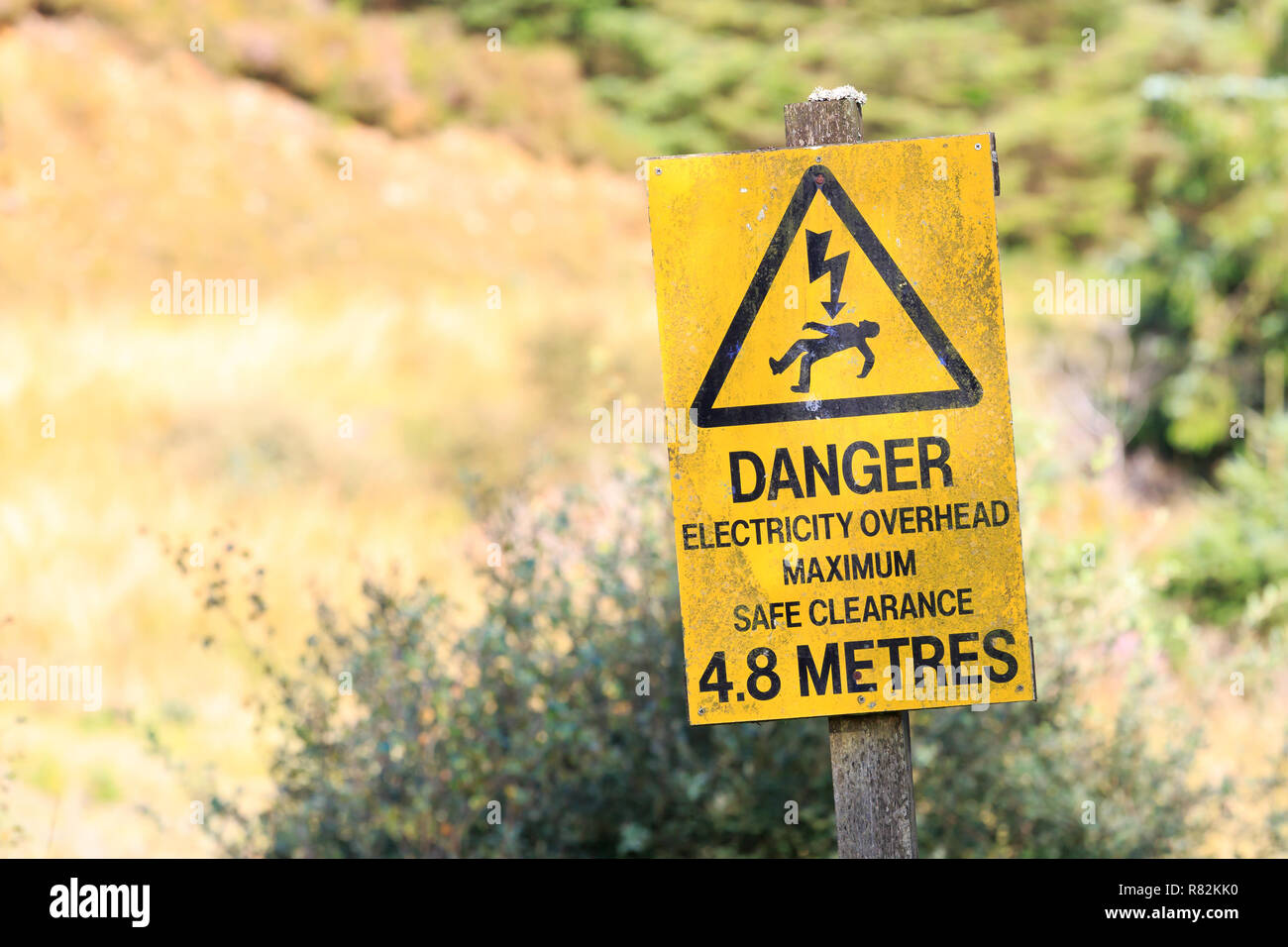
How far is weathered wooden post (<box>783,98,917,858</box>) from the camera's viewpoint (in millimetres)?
2225

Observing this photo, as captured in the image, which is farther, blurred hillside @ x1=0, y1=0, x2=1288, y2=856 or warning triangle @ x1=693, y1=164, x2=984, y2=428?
blurred hillside @ x1=0, y1=0, x2=1288, y2=856

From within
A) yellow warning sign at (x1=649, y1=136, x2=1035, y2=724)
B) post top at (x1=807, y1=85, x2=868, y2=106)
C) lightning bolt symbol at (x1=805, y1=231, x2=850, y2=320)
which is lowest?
yellow warning sign at (x1=649, y1=136, x2=1035, y2=724)

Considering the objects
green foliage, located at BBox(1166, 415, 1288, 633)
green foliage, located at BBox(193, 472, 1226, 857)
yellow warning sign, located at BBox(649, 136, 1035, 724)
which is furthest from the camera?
green foliage, located at BBox(1166, 415, 1288, 633)

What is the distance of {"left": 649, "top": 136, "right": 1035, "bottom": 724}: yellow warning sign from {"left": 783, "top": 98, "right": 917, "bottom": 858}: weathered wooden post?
11cm

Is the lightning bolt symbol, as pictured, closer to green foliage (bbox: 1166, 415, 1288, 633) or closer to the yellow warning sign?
the yellow warning sign

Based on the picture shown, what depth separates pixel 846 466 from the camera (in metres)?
2.15

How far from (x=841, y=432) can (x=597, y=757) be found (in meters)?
2.03

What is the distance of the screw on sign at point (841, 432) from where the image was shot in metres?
2.14

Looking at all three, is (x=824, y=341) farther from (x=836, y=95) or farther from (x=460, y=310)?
(x=460, y=310)

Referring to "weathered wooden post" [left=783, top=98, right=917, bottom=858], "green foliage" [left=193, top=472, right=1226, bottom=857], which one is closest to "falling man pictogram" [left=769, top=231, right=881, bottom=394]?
"weathered wooden post" [left=783, top=98, right=917, bottom=858]

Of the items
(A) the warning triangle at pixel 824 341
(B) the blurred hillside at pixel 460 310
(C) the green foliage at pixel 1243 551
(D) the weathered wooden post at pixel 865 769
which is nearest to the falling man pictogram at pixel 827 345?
(A) the warning triangle at pixel 824 341

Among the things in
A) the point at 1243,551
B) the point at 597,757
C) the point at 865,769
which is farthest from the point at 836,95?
the point at 1243,551

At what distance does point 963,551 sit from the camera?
215 cm
